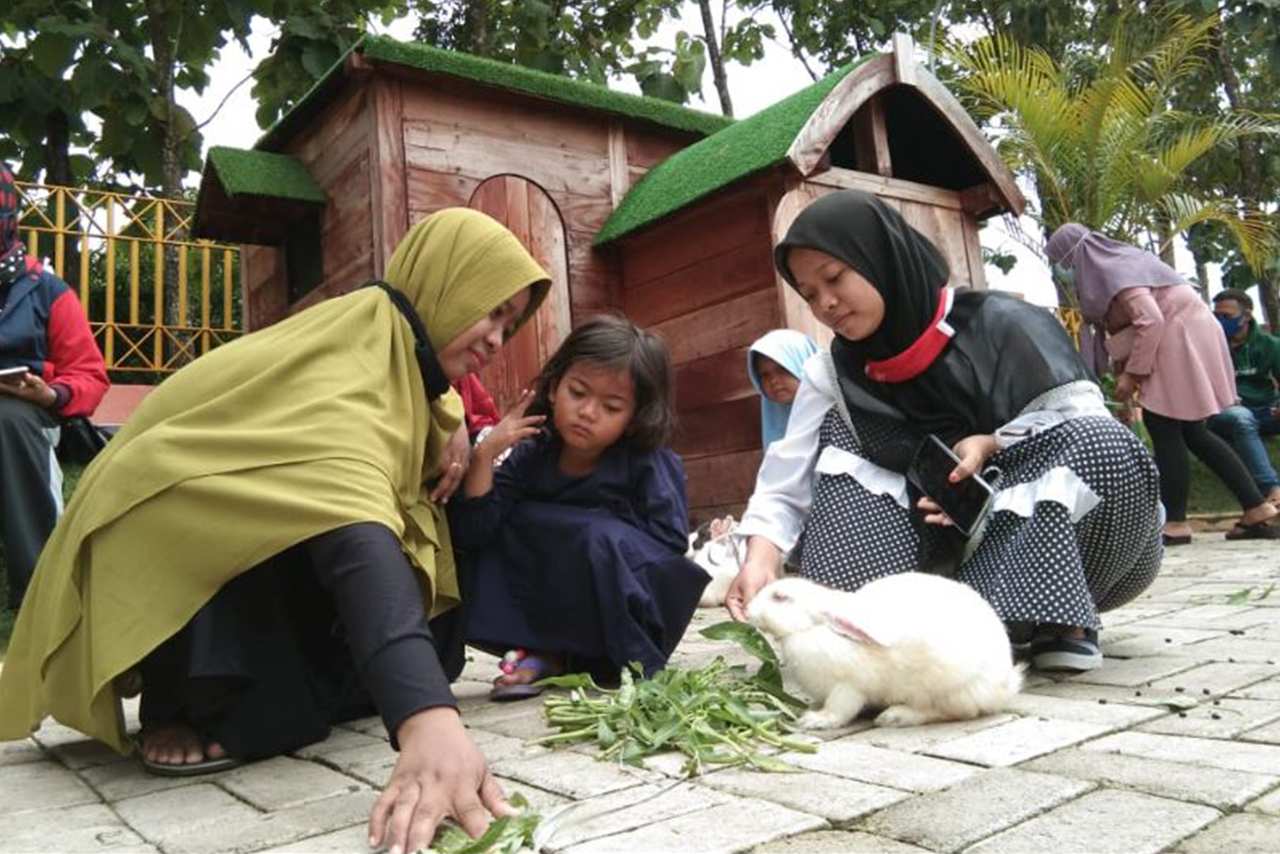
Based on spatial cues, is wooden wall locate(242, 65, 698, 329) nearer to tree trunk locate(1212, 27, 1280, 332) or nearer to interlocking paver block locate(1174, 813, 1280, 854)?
interlocking paver block locate(1174, 813, 1280, 854)

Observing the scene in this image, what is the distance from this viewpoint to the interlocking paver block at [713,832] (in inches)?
55.2

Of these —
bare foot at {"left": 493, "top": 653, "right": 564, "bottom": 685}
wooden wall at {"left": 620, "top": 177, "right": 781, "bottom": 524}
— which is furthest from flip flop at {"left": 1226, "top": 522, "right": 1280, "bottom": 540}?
bare foot at {"left": 493, "top": 653, "right": 564, "bottom": 685}

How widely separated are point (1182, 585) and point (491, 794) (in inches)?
144

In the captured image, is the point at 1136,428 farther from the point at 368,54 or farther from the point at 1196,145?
the point at 368,54

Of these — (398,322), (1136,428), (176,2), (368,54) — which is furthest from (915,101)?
(176,2)

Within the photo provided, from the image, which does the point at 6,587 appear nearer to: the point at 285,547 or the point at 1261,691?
the point at 285,547

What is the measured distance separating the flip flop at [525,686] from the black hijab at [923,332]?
1.07 metres

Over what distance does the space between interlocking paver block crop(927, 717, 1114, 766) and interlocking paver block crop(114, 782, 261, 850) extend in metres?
1.22

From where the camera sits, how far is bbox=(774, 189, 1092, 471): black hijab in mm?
2652

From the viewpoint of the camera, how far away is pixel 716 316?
19.5 feet

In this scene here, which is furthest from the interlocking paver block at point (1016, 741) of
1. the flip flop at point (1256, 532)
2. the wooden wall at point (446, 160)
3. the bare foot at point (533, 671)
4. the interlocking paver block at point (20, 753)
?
the flip flop at point (1256, 532)

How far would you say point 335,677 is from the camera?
2.44m

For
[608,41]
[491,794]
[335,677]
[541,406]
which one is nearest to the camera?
[491,794]

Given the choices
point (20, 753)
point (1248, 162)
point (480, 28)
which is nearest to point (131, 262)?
point (480, 28)
